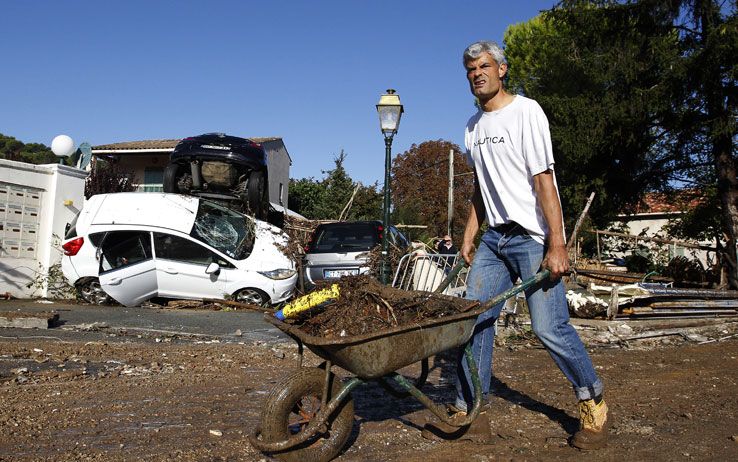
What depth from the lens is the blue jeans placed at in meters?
3.58

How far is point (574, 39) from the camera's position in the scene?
18.2 metres

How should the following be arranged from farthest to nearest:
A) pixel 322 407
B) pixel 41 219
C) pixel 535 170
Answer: pixel 41 219 < pixel 535 170 < pixel 322 407

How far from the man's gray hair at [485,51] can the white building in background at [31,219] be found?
1082cm

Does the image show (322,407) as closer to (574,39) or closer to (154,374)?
(154,374)

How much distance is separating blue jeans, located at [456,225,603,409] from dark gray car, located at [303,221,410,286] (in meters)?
7.55

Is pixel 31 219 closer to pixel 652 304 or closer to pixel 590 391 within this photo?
pixel 652 304

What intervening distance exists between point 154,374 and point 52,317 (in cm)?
332

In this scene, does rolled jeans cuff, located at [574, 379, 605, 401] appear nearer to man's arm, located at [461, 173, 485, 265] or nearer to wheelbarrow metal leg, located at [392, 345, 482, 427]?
wheelbarrow metal leg, located at [392, 345, 482, 427]

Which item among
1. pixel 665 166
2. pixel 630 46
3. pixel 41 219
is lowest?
pixel 41 219

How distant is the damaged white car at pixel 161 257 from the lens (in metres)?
10.7

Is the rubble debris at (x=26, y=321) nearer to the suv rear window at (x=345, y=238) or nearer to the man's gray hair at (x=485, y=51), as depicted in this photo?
the suv rear window at (x=345, y=238)

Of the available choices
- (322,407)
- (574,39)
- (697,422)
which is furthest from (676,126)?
(322,407)

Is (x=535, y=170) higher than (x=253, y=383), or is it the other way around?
(x=535, y=170)

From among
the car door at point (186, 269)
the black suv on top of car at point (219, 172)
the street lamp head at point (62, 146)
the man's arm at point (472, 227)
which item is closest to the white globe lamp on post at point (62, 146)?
the street lamp head at point (62, 146)
